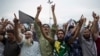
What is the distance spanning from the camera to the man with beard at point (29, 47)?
36.6 feet

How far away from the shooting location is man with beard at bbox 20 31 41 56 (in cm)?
1115

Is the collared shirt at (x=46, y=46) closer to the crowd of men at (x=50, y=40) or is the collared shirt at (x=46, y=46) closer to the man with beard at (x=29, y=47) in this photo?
the crowd of men at (x=50, y=40)

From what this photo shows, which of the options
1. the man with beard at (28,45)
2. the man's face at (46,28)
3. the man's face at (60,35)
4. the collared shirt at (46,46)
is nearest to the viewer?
the man's face at (60,35)

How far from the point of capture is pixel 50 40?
10.9 metres

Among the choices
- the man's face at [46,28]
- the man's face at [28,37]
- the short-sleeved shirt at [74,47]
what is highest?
the man's face at [46,28]

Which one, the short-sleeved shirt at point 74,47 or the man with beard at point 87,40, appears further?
the man with beard at point 87,40

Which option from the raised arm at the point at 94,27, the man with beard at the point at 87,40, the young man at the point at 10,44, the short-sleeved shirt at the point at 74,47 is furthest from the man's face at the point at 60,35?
the young man at the point at 10,44

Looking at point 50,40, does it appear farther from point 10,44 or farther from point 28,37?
point 10,44

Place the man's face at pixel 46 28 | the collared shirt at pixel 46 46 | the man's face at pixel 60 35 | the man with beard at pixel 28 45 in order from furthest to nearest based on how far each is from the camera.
→ the man's face at pixel 46 28, the man with beard at pixel 28 45, the collared shirt at pixel 46 46, the man's face at pixel 60 35

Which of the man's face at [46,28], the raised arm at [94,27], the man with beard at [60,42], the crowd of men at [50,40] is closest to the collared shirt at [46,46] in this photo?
the crowd of men at [50,40]

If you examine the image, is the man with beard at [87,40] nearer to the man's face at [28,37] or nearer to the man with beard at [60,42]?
→ the man with beard at [60,42]

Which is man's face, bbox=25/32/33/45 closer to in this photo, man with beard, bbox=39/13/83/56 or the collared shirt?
the collared shirt

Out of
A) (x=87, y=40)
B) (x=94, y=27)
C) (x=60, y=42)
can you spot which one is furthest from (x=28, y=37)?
(x=94, y=27)

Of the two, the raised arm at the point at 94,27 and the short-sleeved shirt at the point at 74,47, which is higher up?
the raised arm at the point at 94,27
